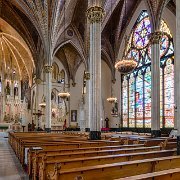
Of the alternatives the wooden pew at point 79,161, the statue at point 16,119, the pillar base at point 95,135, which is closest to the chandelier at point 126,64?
the pillar base at point 95,135

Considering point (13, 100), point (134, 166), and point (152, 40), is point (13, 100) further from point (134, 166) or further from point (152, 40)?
point (134, 166)

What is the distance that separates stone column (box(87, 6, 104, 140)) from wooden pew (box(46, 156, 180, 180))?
8291mm

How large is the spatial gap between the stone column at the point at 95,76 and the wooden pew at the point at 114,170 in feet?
27.2

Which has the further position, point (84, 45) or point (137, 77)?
point (84, 45)

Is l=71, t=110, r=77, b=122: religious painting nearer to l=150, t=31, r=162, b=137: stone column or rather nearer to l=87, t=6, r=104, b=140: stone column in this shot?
l=150, t=31, r=162, b=137: stone column

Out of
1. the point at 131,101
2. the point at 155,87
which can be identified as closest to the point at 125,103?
the point at 131,101

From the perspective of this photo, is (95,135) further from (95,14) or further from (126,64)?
(95,14)

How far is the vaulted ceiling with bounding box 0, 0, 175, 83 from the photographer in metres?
24.7

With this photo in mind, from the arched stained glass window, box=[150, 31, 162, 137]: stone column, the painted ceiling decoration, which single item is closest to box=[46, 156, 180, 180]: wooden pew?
box=[150, 31, 162, 137]: stone column

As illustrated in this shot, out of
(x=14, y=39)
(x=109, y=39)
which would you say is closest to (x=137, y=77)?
(x=109, y=39)

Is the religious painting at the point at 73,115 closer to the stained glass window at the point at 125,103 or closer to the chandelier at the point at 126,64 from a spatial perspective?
the stained glass window at the point at 125,103

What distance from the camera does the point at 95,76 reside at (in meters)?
15.2

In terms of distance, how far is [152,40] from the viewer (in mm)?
20766

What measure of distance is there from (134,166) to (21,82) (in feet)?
129
